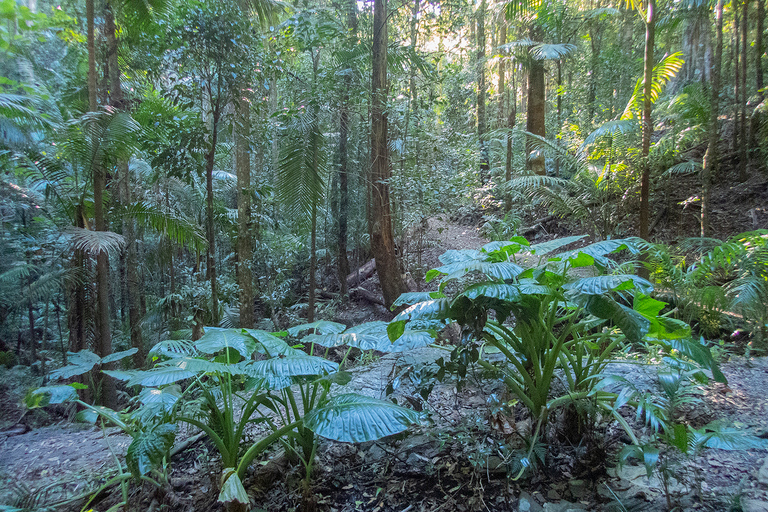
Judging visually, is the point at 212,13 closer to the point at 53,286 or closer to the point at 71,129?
the point at 71,129

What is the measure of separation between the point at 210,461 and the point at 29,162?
6.29 meters

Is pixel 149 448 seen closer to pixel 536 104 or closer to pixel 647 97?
pixel 647 97

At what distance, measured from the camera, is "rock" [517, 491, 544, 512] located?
5.35 ft

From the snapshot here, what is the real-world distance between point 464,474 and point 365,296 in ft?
19.1

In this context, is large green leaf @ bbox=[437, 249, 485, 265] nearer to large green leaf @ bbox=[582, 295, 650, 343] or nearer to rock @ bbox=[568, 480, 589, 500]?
large green leaf @ bbox=[582, 295, 650, 343]

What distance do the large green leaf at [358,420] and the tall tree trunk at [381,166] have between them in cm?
403

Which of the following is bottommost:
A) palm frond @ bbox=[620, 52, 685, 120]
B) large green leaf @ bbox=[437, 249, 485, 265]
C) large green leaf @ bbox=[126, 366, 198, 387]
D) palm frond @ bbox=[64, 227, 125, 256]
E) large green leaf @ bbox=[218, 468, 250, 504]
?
large green leaf @ bbox=[218, 468, 250, 504]

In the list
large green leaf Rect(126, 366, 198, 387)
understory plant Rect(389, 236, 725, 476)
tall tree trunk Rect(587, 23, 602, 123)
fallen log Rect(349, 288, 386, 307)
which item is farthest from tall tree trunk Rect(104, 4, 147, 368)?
tall tree trunk Rect(587, 23, 602, 123)

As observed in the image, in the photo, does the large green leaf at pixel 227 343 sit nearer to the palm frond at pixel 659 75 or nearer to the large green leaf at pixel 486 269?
the large green leaf at pixel 486 269

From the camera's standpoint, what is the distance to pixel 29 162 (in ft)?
19.0

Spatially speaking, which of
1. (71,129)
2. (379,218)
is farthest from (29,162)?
(379,218)

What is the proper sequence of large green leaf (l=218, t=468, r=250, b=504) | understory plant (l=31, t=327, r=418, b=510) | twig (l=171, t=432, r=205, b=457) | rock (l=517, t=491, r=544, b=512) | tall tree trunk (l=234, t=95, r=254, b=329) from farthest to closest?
tall tree trunk (l=234, t=95, r=254, b=329) → twig (l=171, t=432, r=205, b=457) → rock (l=517, t=491, r=544, b=512) → understory plant (l=31, t=327, r=418, b=510) → large green leaf (l=218, t=468, r=250, b=504)

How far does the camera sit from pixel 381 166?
5.50 meters

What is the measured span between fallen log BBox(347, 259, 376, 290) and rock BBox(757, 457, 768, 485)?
690 cm
